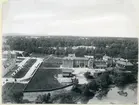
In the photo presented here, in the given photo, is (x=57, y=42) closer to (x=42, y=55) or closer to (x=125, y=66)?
(x=42, y=55)

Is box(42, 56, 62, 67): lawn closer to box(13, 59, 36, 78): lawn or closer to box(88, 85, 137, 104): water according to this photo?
box(13, 59, 36, 78): lawn

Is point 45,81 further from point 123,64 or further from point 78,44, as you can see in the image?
point 123,64

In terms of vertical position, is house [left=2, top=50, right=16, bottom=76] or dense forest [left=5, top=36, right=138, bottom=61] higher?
dense forest [left=5, top=36, right=138, bottom=61]

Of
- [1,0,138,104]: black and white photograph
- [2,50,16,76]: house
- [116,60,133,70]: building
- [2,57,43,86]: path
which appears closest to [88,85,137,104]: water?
[1,0,138,104]: black and white photograph

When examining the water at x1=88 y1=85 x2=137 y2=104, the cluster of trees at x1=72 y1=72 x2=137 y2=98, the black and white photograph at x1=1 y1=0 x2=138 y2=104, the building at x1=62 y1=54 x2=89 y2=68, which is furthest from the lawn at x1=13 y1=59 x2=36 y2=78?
the water at x1=88 y1=85 x2=137 y2=104

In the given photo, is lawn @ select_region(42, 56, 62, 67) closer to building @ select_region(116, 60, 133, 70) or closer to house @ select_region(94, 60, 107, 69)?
house @ select_region(94, 60, 107, 69)

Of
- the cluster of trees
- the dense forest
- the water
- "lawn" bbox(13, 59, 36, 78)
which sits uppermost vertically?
the dense forest
